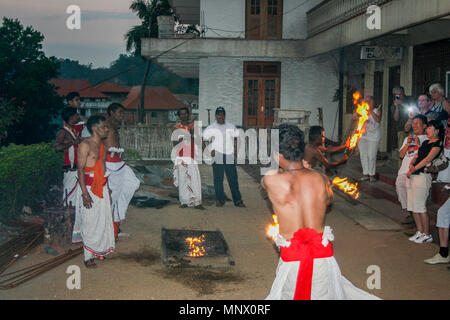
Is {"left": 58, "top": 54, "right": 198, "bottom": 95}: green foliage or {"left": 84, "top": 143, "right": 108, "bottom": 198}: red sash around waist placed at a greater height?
{"left": 58, "top": 54, "right": 198, "bottom": 95}: green foliage

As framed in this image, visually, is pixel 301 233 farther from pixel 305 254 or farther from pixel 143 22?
pixel 143 22

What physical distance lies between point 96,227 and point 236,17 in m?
14.5

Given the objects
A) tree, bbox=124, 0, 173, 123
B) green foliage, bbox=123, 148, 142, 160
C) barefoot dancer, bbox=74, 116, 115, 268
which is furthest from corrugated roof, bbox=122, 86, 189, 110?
barefoot dancer, bbox=74, 116, 115, 268

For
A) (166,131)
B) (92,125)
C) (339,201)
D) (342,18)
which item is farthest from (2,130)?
(342,18)

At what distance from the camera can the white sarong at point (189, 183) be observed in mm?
10320

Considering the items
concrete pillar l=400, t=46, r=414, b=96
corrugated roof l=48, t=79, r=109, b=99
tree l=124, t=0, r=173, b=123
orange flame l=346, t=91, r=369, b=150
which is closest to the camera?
orange flame l=346, t=91, r=369, b=150

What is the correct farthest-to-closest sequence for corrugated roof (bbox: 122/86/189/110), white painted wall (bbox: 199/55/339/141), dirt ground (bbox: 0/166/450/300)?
corrugated roof (bbox: 122/86/189/110)
white painted wall (bbox: 199/55/339/141)
dirt ground (bbox: 0/166/450/300)

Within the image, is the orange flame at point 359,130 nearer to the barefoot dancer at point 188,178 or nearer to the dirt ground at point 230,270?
the dirt ground at point 230,270

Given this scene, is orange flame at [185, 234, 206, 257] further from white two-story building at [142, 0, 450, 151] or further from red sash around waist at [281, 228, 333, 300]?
white two-story building at [142, 0, 450, 151]

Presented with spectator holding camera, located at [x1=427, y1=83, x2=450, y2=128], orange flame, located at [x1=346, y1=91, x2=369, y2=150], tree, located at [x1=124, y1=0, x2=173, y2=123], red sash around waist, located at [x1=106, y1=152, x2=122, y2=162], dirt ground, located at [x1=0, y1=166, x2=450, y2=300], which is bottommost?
dirt ground, located at [x1=0, y1=166, x2=450, y2=300]

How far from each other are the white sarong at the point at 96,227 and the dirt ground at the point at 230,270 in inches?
7.2

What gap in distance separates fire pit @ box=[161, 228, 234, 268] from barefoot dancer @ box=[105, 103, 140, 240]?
76 cm

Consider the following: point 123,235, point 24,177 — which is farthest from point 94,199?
point 24,177

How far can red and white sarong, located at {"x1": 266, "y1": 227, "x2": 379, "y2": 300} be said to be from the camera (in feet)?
13.0
